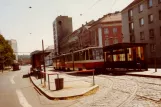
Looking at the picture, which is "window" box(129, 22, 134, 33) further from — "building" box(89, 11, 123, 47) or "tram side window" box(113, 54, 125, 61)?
"tram side window" box(113, 54, 125, 61)

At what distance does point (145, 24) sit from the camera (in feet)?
142

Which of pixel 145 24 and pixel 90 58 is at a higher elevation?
pixel 145 24

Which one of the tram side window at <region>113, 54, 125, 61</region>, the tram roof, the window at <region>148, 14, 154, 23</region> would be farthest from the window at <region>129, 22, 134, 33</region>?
the tram roof

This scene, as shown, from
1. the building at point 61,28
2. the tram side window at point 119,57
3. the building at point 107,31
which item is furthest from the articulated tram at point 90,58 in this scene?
the building at point 61,28

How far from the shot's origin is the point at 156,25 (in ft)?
131

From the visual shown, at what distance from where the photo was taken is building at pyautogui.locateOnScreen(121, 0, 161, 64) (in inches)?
1567

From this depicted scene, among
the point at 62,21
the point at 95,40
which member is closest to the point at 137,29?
the point at 95,40

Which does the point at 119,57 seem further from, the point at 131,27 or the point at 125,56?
the point at 131,27

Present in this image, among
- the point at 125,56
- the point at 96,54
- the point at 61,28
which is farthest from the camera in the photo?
the point at 61,28

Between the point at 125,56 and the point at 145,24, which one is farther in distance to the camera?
the point at 145,24

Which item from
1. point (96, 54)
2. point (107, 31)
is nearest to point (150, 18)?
point (96, 54)

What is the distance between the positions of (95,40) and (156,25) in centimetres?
2515

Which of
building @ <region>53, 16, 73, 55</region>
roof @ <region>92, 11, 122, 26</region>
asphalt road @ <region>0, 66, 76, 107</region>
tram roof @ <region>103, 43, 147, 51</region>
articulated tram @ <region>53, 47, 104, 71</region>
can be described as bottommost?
asphalt road @ <region>0, 66, 76, 107</region>

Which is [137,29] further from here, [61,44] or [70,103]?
[61,44]
